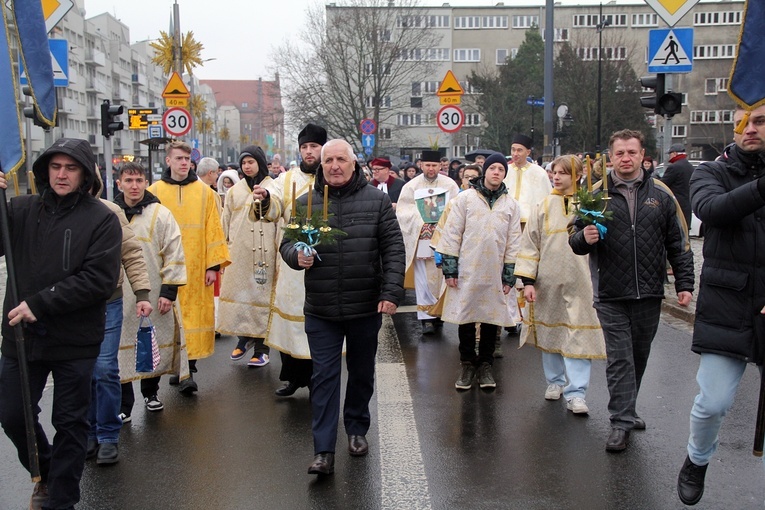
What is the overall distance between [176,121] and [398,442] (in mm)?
16488

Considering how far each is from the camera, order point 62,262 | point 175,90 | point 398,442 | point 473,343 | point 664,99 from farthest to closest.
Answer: point 175,90 < point 664,99 < point 473,343 < point 398,442 < point 62,262

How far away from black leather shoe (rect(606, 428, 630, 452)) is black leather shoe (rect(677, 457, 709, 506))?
923mm

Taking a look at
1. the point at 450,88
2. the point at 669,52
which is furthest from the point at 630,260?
the point at 450,88

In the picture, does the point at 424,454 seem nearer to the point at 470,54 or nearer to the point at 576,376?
the point at 576,376

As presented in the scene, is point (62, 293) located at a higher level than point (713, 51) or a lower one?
lower

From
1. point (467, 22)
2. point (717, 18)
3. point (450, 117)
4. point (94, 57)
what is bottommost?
point (450, 117)

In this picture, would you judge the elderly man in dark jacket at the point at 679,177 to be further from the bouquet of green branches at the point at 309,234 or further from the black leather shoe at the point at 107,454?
the black leather shoe at the point at 107,454

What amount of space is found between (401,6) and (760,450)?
4957cm

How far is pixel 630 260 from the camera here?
18.1 ft

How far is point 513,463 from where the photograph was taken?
17.2 feet

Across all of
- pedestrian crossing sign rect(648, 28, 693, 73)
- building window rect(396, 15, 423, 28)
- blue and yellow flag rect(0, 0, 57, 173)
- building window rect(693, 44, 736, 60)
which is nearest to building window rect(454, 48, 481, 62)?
building window rect(693, 44, 736, 60)

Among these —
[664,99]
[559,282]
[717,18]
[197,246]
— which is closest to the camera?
[559,282]

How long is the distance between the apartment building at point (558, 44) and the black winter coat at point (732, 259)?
57392 mm

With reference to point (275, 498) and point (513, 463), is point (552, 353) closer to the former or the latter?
point (513, 463)
